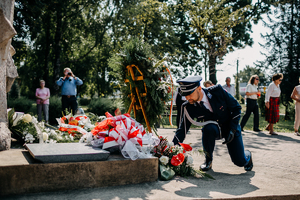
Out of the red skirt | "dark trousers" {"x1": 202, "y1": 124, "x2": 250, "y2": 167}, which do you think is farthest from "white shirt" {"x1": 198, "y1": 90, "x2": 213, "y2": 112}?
the red skirt

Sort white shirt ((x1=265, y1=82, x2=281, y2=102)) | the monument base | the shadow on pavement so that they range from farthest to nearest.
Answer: white shirt ((x1=265, y1=82, x2=281, y2=102)) < the shadow on pavement < the monument base

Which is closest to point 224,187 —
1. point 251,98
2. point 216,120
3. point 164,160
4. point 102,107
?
point 164,160

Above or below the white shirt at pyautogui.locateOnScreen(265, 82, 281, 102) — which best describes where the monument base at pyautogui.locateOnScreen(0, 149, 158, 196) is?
below

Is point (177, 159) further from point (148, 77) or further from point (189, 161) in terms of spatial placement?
point (148, 77)

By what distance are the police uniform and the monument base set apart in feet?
3.40

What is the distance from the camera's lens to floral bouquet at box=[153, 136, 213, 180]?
139 inches

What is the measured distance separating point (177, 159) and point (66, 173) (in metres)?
1.49

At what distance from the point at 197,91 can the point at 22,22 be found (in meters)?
12.6

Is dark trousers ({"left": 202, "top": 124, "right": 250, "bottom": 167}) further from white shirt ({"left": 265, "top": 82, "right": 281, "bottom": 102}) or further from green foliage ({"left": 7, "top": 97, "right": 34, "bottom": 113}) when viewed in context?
green foliage ({"left": 7, "top": 97, "right": 34, "bottom": 113})

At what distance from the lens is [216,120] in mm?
4051

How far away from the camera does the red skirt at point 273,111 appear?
338 inches

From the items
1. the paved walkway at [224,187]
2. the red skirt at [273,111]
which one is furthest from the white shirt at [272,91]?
the paved walkway at [224,187]

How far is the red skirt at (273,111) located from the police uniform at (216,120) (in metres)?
5.12

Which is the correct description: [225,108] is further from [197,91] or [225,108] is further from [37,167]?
[37,167]
